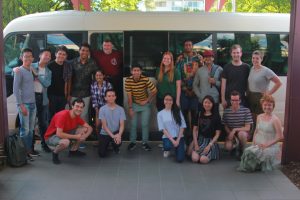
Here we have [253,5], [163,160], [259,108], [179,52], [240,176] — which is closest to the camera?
[240,176]

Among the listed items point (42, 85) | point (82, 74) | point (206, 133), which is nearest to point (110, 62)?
point (82, 74)

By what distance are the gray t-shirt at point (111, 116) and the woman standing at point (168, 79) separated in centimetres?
87

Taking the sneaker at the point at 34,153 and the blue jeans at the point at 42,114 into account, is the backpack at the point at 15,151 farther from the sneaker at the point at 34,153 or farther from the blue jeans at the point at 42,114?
the blue jeans at the point at 42,114

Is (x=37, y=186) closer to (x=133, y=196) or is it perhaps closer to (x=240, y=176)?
(x=133, y=196)

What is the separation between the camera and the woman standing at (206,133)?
6.58 meters

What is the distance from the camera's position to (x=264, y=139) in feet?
20.3

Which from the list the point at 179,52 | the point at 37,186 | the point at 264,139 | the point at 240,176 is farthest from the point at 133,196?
the point at 179,52

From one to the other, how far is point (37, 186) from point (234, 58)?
12.7 feet

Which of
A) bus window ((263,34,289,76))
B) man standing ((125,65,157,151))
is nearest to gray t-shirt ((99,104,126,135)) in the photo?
man standing ((125,65,157,151))

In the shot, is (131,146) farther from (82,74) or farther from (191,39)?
→ (191,39)

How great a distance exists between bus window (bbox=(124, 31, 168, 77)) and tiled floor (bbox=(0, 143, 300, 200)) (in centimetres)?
193

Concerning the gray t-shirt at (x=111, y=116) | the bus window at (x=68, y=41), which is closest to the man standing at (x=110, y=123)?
the gray t-shirt at (x=111, y=116)

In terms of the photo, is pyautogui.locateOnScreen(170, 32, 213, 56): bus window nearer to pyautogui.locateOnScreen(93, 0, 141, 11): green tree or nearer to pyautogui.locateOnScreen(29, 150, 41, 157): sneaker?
pyautogui.locateOnScreen(29, 150, 41, 157): sneaker

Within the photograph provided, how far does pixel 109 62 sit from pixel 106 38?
610mm
